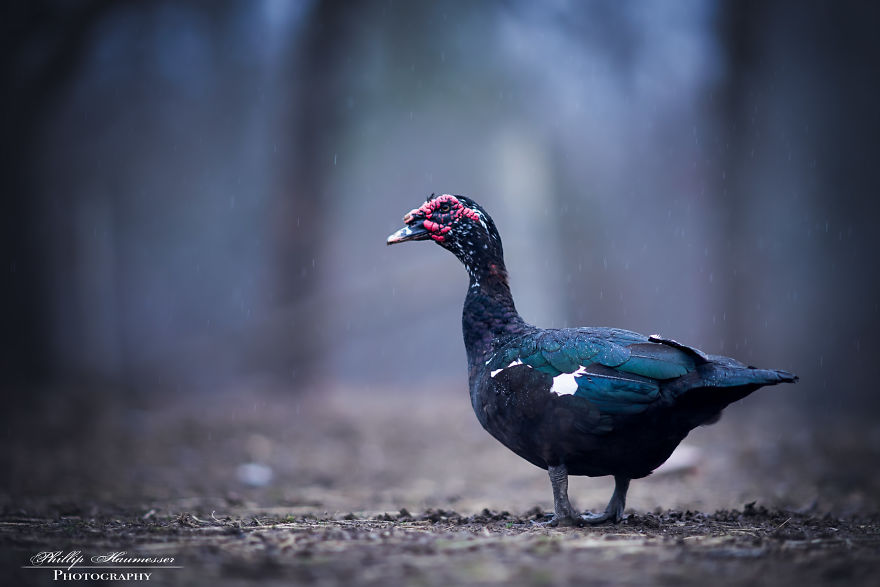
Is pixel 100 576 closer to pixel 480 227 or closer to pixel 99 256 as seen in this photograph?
pixel 480 227

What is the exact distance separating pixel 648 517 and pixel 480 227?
1.89m

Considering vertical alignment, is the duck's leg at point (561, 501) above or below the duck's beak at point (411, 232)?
below

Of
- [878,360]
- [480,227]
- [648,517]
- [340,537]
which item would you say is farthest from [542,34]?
[340,537]

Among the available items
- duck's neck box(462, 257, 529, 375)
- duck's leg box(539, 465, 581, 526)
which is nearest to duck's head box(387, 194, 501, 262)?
duck's neck box(462, 257, 529, 375)

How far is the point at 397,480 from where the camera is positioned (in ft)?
23.7

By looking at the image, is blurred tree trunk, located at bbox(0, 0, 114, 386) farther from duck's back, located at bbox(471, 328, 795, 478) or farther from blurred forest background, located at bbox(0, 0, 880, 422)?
duck's back, located at bbox(471, 328, 795, 478)

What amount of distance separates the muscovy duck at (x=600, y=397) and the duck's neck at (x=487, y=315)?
0.34 ft

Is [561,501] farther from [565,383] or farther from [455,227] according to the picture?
[455,227]

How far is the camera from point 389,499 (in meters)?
5.93

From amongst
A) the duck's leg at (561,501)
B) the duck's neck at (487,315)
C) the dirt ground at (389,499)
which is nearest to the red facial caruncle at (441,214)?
the duck's neck at (487,315)

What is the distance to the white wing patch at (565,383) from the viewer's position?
12.3 feet

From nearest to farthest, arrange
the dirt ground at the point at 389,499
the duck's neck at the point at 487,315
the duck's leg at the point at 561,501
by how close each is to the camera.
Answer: the dirt ground at the point at 389,499 < the duck's leg at the point at 561,501 < the duck's neck at the point at 487,315

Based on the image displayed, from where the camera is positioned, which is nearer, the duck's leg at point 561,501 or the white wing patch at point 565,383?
the white wing patch at point 565,383

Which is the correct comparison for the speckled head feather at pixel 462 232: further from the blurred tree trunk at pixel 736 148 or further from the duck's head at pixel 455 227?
the blurred tree trunk at pixel 736 148
